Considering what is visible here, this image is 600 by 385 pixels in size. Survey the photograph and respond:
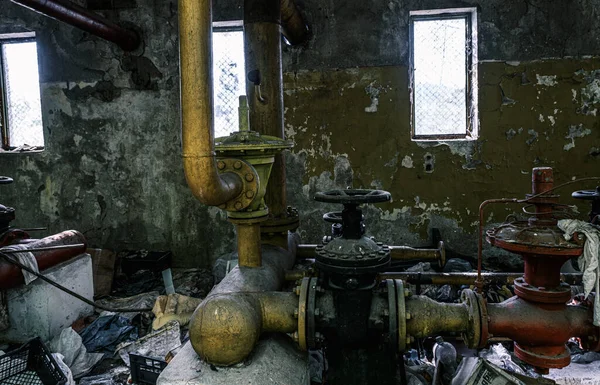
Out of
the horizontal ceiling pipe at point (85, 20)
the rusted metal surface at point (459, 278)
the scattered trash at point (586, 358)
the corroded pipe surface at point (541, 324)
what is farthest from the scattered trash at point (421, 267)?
the horizontal ceiling pipe at point (85, 20)

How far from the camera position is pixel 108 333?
3723 mm

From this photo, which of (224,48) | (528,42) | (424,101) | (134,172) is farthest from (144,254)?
(528,42)

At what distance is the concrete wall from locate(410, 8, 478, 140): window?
0.18 meters

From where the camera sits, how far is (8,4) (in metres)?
5.66

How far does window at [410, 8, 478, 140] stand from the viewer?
16.9ft

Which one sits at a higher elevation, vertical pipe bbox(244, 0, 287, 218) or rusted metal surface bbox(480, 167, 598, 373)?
vertical pipe bbox(244, 0, 287, 218)

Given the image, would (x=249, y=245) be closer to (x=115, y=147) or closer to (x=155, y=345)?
(x=155, y=345)

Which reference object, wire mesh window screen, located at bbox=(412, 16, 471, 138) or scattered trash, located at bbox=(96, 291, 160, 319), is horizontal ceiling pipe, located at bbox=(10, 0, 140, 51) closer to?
scattered trash, located at bbox=(96, 291, 160, 319)

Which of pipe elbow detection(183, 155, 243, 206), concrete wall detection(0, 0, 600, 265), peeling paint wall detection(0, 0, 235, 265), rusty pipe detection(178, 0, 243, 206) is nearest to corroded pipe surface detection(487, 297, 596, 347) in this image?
pipe elbow detection(183, 155, 243, 206)

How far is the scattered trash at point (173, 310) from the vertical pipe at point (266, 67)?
1.39 m

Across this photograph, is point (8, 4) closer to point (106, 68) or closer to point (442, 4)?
point (106, 68)

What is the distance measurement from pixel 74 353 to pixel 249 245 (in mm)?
1892

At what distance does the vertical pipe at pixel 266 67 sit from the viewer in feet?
9.93

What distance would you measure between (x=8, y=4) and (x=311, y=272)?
5649 mm
